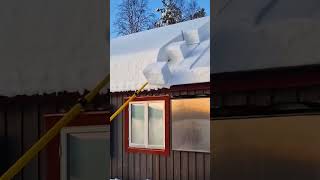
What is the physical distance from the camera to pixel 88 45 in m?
0.96

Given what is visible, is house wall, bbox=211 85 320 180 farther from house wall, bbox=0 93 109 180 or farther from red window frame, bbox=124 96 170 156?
house wall, bbox=0 93 109 180

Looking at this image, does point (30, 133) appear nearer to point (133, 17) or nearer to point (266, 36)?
point (133, 17)

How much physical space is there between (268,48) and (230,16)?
13 cm

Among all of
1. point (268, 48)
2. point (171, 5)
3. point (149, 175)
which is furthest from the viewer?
point (149, 175)

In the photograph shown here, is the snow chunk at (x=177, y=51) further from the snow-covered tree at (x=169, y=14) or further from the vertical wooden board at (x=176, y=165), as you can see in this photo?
the vertical wooden board at (x=176, y=165)

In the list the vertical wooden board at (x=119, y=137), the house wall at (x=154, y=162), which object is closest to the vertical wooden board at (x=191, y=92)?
the house wall at (x=154, y=162)

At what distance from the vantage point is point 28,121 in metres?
0.96

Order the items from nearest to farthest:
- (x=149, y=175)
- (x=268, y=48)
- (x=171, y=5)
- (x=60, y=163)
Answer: (x=60, y=163) < (x=268, y=48) < (x=171, y=5) < (x=149, y=175)

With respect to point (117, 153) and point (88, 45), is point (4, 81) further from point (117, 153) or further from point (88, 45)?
point (117, 153)

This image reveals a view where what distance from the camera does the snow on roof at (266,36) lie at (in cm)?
99

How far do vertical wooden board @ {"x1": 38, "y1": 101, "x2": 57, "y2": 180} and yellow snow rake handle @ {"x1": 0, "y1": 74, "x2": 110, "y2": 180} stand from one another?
2cm

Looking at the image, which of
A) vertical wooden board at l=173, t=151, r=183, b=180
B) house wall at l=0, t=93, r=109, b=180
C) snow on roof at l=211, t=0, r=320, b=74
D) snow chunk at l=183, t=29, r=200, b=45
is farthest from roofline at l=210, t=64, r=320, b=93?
house wall at l=0, t=93, r=109, b=180

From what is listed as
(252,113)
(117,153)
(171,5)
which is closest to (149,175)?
(117,153)

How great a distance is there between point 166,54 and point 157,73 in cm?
9
